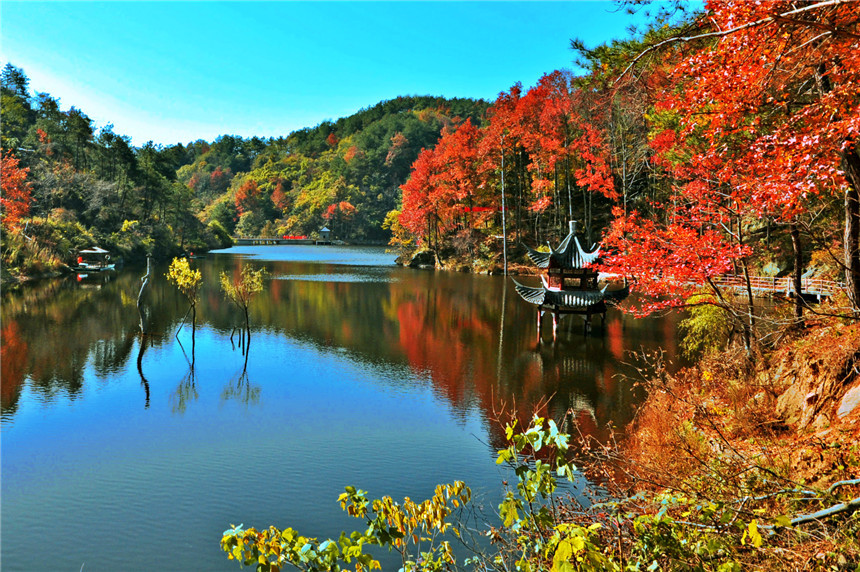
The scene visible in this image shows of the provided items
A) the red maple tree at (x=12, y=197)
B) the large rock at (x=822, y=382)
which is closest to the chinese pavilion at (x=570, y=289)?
the large rock at (x=822, y=382)

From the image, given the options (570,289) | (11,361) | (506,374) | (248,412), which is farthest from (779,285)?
(11,361)

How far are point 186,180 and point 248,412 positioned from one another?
107 m

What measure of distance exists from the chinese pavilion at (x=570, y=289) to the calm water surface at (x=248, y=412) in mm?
913

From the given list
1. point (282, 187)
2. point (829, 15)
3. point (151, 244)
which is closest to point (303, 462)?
point (829, 15)

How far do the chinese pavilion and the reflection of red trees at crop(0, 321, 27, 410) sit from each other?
13.5 m

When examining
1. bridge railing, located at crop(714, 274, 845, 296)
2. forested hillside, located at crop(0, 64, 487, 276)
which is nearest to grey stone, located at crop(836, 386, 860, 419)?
bridge railing, located at crop(714, 274, 845, 296)

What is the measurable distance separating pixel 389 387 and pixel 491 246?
92.5ft

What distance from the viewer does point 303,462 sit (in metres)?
8.55

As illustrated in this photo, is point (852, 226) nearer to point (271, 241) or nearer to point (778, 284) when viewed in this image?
point (778, 284)

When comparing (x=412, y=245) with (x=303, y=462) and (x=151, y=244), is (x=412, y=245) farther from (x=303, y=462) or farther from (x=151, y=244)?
(x=303, y=462)

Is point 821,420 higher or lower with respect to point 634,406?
higher

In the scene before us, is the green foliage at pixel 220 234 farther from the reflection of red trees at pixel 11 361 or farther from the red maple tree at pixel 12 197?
the reflection of red trees at pixel 11 361

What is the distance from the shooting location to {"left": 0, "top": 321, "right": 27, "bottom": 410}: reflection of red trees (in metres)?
11.5

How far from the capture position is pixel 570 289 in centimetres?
1803
